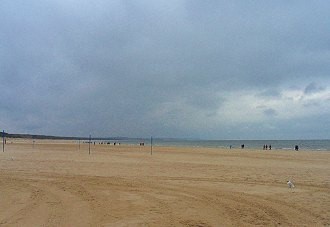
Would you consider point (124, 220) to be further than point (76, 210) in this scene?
No

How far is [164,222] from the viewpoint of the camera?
8602 millimetres

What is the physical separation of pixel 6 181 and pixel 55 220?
8.25 m

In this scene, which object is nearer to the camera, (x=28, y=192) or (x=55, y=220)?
(x=55, y=220)

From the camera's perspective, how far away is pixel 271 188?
14617mm

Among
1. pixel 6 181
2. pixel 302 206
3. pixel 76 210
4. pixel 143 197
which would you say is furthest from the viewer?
pixel 6 181

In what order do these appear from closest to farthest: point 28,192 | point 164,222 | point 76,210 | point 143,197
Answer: point 164,222 < point 76,210 < point 143,197 < point 28,192

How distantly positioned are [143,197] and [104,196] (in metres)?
1.36

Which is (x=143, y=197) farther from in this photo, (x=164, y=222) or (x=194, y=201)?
(x=164, y=222)

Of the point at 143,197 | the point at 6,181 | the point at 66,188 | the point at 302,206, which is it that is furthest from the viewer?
the point at 6,181

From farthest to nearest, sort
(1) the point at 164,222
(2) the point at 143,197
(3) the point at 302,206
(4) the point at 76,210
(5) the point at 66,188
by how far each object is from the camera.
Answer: (5) the point at 66,188, (2) the point at 143,197, (3) the point at 302,206, (4) the point at 76,210, (1) the point at 164,222

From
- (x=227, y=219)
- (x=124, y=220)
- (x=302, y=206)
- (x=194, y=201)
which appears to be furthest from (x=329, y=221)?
(x=124, y=220)

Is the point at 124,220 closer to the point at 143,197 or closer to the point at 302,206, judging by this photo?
the point at 143,197

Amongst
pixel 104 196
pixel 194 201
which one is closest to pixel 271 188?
pixel 194 201

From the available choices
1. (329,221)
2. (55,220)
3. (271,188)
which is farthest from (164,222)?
(271,188)
